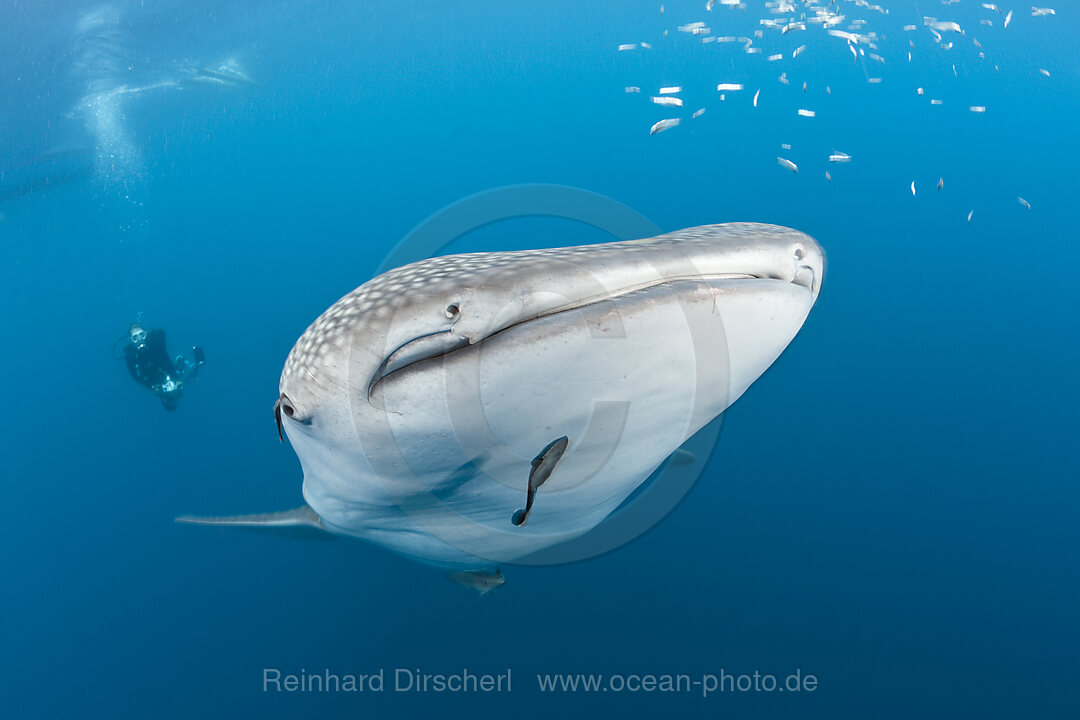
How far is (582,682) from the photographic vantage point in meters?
5.93

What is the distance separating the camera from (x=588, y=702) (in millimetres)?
5629

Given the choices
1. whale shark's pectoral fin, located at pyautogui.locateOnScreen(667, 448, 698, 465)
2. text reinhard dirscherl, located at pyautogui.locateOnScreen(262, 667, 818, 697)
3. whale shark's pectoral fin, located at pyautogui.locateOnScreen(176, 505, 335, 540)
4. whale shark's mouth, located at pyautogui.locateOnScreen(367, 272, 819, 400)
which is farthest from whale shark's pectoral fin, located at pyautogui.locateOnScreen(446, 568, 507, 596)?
text reinhard dirscherl, located at pyautogui.locateOnScreen(262, 667, 818, 697)

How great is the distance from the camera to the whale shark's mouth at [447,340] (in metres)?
1.15

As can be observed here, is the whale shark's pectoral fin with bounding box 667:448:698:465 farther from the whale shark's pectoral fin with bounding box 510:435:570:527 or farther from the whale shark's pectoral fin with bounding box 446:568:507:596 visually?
the whale shark's pectoral fin with bounding box 510:435:570:527

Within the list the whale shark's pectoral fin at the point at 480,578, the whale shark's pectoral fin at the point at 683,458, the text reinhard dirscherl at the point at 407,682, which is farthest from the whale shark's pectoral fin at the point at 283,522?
the text reinhard dirscherl at the point at 407,682

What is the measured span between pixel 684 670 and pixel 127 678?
806 centimetres

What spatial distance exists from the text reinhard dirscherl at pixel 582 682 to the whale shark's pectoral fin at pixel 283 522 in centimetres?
328

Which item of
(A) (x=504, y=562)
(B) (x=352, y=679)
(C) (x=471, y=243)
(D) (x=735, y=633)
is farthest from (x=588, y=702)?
(C) (x=471, y=243)

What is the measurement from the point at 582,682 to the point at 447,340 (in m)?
6.06

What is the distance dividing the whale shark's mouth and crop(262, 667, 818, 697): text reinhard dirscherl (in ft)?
19.2

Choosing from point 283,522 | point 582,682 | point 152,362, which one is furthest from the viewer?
point 152,362

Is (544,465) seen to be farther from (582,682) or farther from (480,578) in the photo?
(582,682)

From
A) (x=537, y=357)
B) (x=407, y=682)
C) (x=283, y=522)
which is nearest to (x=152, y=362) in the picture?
(x=407, y=682)

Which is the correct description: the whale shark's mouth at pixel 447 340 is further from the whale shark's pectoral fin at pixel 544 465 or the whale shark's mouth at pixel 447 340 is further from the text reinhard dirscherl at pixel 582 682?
the text reinhard dirscherl at pixel 582 682
